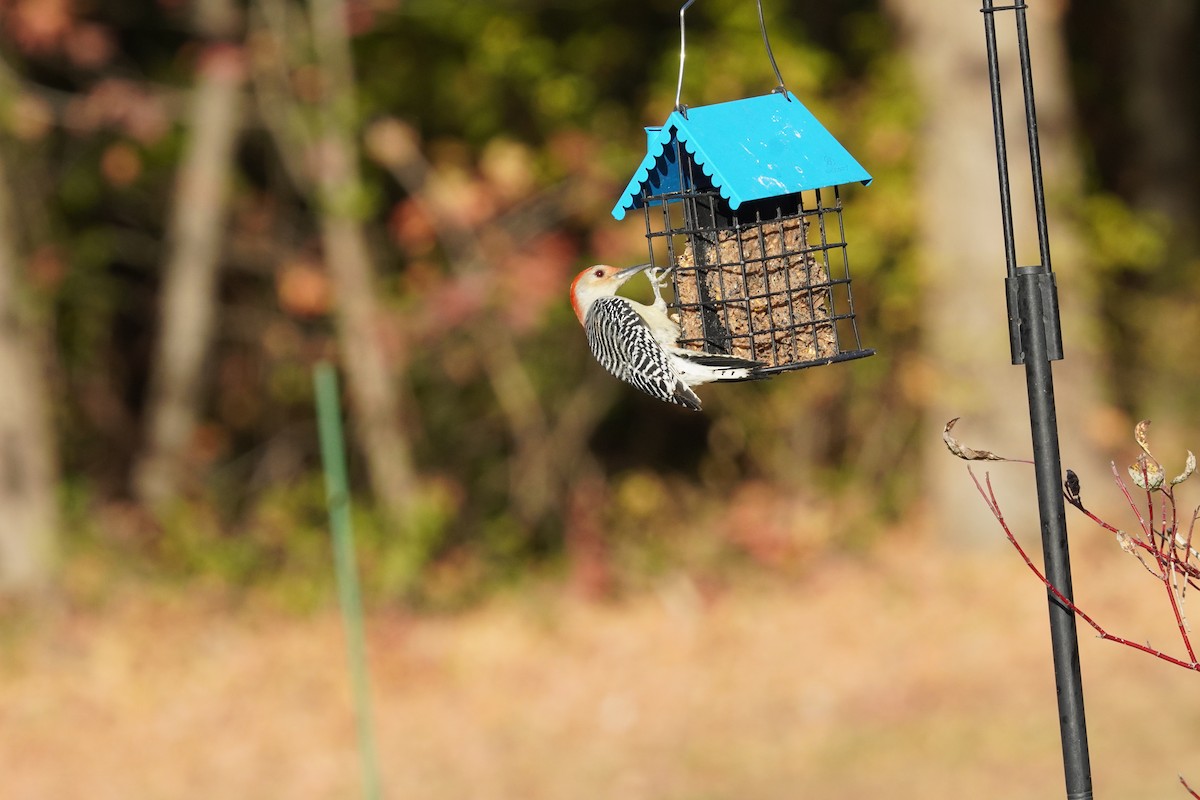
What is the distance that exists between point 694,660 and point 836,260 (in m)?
3.40

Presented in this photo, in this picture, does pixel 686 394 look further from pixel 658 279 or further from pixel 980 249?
pixel 980 249

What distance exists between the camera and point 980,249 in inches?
411

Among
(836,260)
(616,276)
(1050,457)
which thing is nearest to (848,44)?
(836,260)

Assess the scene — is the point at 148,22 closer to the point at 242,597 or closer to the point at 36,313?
the point at 36,313

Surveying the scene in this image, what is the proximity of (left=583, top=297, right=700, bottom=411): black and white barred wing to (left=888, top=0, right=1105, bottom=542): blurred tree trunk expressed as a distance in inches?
263

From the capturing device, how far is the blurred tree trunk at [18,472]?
10086 mm

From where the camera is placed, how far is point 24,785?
811 centimetres

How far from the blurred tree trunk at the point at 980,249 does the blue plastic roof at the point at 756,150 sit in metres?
6.87

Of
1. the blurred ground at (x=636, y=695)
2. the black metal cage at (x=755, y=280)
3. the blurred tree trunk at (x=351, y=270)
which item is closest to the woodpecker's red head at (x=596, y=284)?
the black metal cage at (x=755, y=280)

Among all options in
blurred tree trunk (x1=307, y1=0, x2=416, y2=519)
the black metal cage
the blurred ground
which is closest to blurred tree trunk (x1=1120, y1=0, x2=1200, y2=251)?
the blurred ground

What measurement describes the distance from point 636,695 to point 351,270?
11.7ft

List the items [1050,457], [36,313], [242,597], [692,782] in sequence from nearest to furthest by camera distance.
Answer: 1. [1050,457]
2. [692,782]
3. [242,597]
4. [36,313]

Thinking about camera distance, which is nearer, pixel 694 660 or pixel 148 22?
pixel 694 660

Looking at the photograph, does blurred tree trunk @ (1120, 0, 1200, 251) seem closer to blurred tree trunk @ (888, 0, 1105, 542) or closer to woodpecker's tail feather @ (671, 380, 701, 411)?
blurred tree trunk @ (888, 0, 1105, 542)
